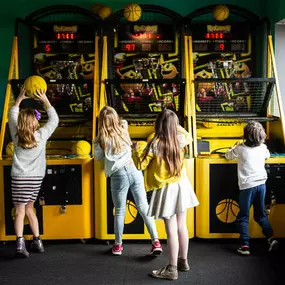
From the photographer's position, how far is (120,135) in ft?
13.4

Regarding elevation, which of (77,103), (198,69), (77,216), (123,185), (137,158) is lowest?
(77,216)

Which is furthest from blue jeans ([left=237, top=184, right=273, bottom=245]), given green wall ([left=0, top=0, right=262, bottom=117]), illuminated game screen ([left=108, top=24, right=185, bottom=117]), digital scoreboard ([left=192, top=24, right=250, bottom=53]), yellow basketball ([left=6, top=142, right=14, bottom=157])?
green wall ([left=0, top=0, right=262, bottom=117])

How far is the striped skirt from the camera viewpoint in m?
4.16

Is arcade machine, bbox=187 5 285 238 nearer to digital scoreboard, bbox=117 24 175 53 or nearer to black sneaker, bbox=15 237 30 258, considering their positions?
digital scoreboard, bbox=117 24 175 53

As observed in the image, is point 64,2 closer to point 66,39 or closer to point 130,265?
point 66,39

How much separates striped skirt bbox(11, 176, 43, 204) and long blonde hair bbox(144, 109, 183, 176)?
120 cm

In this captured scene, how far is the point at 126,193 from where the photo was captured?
4.17 m

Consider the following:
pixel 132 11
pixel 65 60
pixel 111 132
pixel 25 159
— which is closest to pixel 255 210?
pixel 111 132

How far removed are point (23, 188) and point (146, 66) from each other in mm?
2016

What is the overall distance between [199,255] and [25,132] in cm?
186

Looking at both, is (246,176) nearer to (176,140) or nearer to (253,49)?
(176,140)

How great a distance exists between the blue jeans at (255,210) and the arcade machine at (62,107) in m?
1.42

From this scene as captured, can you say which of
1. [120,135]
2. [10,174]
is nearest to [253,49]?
[120,135]

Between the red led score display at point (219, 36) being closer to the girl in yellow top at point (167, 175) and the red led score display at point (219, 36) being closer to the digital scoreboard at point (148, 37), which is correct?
the digital scoreboard at point (148, 37)
